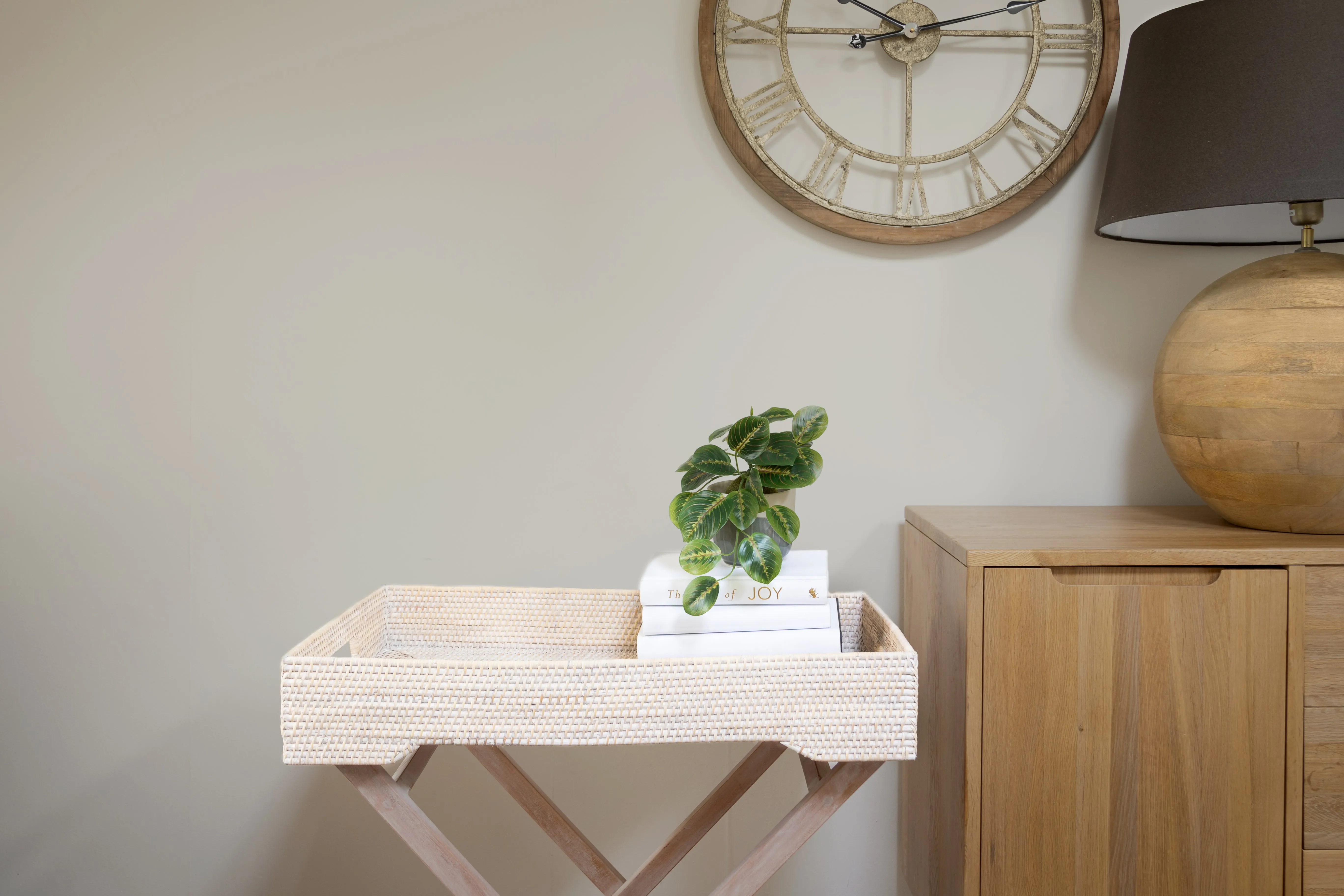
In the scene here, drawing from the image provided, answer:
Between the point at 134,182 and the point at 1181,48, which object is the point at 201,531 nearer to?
the point at 134,182

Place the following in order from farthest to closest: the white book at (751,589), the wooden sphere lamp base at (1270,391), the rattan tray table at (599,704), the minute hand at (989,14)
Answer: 1. the minute hand at (989,14)
2. the wooden sphere lamp base at (1270,391)
3. the white book at (751,589)
4. the rattan tray table at (599,704)

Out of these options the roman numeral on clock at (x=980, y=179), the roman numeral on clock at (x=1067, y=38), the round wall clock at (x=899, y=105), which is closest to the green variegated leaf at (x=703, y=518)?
the round wall clock at (x=899, y=105)

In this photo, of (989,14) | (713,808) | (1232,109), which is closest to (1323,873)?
(713,808)

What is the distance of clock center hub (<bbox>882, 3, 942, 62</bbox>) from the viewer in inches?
56.8

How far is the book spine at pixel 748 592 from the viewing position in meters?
0.99

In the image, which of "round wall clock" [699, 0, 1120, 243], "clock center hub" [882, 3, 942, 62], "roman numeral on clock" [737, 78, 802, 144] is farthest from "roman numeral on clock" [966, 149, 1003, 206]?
"roman numeral on clock" [737, 78, 802, 144]

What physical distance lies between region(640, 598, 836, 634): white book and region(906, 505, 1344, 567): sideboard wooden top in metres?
0.23

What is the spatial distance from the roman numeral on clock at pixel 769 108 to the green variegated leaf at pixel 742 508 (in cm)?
78

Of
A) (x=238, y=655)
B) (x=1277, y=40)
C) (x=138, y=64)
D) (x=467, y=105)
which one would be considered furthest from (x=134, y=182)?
(x=1277, y=40)

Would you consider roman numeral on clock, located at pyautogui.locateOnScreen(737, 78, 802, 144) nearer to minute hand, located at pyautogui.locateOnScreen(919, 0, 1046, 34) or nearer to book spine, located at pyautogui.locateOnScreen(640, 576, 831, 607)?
minute hand, located at pyautogui.locateOnScreen(919, 0, 1046, 34)

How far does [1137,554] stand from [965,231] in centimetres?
66

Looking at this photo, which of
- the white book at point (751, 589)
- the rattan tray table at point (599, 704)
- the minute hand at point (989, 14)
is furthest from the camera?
the minute hand at point (989, 14)

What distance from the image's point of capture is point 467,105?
1.49 m

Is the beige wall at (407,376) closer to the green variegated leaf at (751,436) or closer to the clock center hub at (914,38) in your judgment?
the clock center hub at (914,38)
